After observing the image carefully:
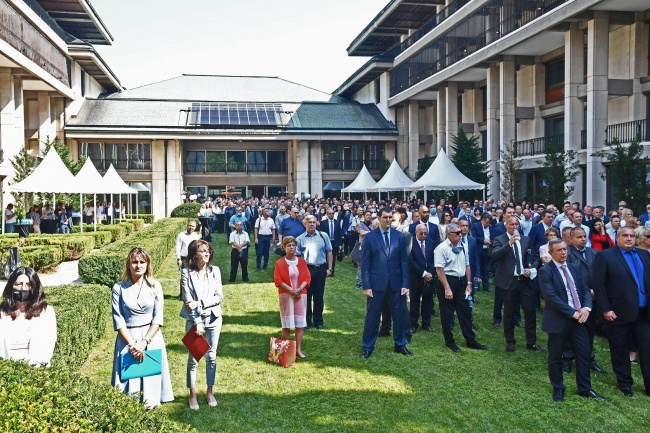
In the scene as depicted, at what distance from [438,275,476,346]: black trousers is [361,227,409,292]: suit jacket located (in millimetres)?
778

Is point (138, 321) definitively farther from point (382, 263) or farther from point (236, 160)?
point (236, 160)

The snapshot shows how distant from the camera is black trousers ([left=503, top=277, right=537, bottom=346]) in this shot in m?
9.18

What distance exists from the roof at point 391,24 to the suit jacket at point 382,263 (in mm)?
34432

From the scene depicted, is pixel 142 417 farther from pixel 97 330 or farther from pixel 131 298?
pixel 97 330

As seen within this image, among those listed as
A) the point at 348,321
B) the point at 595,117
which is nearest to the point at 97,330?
the point at 348,321

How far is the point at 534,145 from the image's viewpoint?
31047 mm

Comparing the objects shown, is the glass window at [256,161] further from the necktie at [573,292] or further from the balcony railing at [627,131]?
the necktie at [573,292]

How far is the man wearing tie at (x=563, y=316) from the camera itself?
7.11m

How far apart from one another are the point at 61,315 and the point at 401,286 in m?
4.65

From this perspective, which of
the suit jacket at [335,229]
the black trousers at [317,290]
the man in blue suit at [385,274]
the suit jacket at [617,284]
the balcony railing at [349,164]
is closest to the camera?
the suit jacket at [617,284]

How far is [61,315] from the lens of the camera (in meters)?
7.40

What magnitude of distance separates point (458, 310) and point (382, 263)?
1.50 metres

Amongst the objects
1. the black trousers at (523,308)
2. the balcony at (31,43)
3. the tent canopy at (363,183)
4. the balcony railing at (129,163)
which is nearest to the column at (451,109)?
the tent canopy at (363,183)

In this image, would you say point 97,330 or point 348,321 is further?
point 348,321
